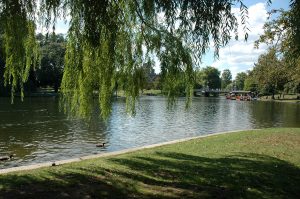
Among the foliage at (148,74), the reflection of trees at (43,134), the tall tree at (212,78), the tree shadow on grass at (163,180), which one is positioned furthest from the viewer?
the tall tree at (212,78)

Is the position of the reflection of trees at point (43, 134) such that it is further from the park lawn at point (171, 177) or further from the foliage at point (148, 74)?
the foliage at point (148, 74)

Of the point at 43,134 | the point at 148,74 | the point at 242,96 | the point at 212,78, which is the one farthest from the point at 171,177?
the point at 212,78

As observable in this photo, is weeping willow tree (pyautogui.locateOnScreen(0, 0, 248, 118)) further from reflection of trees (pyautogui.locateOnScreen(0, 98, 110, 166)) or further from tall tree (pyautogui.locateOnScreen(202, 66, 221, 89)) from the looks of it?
tall tree (pyautogui.locateOnScreen(202, 66, 221, 89))

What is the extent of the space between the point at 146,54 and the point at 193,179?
363 cm

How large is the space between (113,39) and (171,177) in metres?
3.54

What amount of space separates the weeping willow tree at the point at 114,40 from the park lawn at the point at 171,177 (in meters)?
1.78

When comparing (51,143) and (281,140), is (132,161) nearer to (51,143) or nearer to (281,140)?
(281,140)

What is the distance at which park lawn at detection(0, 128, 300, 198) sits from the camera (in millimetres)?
8164

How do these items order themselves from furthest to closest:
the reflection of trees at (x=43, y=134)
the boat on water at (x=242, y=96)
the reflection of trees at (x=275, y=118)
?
the boat on water at (x=242, y=96) → the reflection of trees at (x=275, y=118) → the reflection of trees at (x=43, y=134)

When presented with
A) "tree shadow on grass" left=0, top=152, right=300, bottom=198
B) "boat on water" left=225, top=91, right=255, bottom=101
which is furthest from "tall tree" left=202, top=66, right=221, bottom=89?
"tree shadow on grass" left=0, top=152, right=300, bottom=198

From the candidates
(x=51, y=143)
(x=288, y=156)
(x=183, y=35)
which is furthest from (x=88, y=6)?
(x=51, y=143)

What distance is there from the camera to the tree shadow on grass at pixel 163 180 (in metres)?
8.09

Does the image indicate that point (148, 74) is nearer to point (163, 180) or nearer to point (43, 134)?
point (163, 180)

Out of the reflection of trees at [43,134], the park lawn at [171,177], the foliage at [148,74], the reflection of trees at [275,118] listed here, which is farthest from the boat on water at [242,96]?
the foliage at [148,74]
